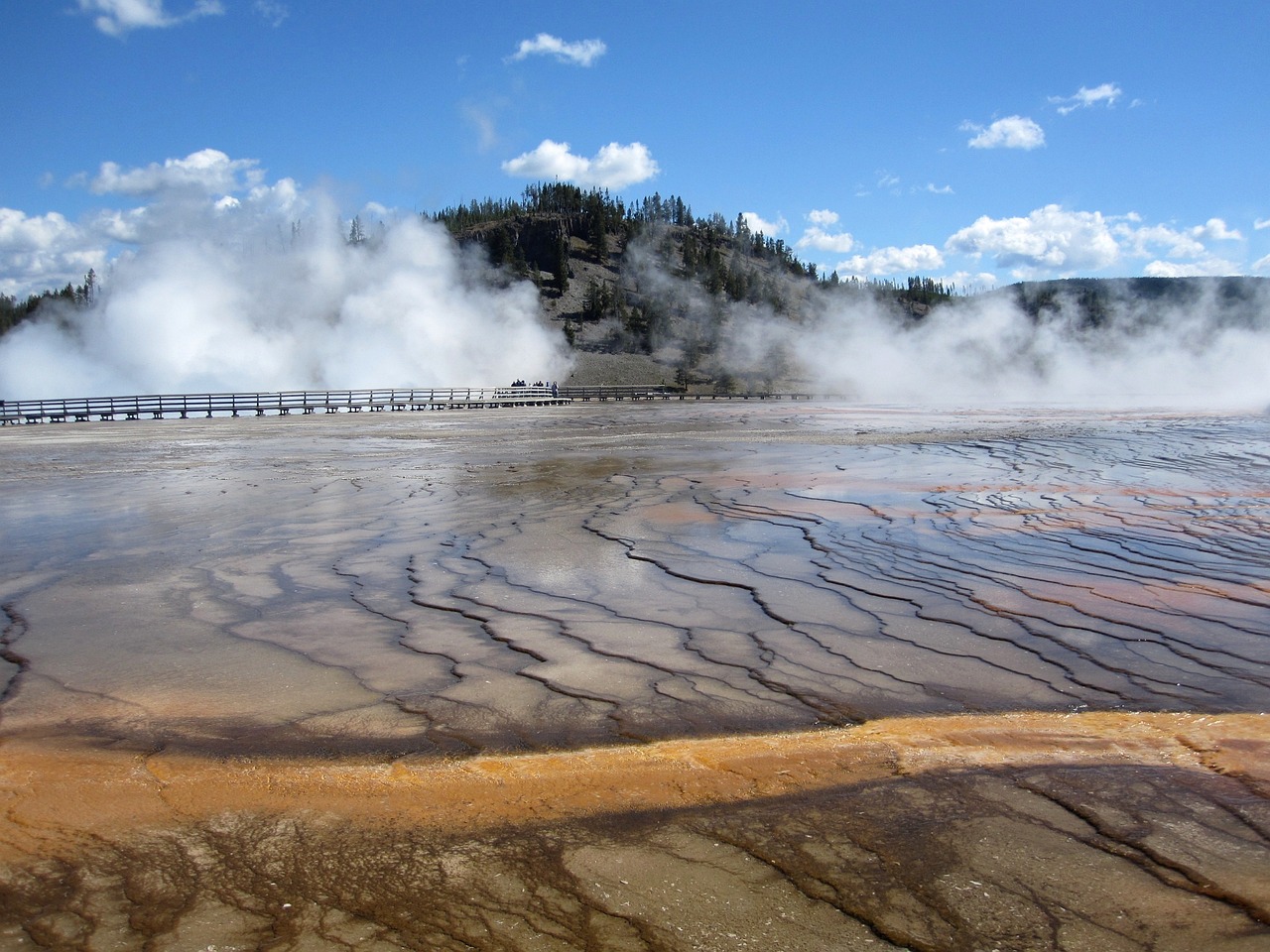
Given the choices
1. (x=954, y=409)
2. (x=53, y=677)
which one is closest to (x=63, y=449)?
(x=53, y=677)

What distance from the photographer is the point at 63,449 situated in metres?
21.6

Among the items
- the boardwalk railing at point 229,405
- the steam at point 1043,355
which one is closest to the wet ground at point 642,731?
the boardwalk railing at point 229,405


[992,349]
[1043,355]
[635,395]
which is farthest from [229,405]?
[1043,355]

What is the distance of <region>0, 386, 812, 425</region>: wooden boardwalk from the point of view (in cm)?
3681

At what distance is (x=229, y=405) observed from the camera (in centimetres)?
4244

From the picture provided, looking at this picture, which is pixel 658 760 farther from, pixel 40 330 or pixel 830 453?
pixel 40 330

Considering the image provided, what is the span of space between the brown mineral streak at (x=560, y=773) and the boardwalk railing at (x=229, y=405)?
Result: 1443 inches

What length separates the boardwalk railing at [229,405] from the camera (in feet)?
119

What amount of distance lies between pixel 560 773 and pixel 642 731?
56cm

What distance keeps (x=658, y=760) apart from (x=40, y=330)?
275 ft

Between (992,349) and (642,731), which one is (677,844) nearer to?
(642,731)

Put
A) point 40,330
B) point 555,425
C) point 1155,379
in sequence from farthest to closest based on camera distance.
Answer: point 40,330 < point 1155,379 < point 555,425

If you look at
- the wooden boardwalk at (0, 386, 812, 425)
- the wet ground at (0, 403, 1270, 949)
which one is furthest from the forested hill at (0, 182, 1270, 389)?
the wet ground at (0, 403, 1270, 949)

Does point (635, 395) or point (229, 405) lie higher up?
point (635, 395)
